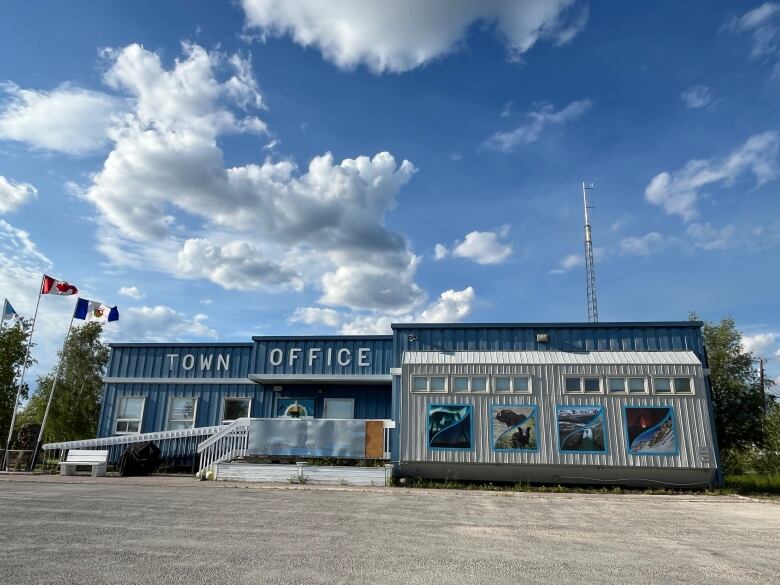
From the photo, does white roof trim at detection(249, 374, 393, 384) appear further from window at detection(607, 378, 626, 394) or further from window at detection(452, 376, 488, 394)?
window at detection(607, 378, 626, 394)

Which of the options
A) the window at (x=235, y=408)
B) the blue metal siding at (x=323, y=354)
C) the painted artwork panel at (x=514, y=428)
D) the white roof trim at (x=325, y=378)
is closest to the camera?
the painted artwork panel at (x=514, y=428)

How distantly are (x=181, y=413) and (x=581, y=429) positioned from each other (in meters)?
14.7

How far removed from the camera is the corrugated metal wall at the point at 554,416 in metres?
14.2

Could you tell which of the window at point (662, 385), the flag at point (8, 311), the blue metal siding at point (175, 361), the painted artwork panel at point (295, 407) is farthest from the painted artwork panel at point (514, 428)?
the flag at point (8, 311)

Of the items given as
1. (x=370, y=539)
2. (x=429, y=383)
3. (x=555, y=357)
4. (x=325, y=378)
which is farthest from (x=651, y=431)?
(x=325, y=378)

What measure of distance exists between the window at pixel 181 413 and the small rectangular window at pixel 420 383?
9.89m

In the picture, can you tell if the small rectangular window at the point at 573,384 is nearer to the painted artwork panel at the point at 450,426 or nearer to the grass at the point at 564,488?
the grass at the point at 564,488

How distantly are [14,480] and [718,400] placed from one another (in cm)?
2874

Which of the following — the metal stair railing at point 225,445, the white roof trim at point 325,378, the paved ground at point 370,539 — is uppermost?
the white roof trim at point 325,378

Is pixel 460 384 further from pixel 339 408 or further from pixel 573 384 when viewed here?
pixel 339 408

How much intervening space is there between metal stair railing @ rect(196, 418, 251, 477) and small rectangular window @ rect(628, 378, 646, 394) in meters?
11.1

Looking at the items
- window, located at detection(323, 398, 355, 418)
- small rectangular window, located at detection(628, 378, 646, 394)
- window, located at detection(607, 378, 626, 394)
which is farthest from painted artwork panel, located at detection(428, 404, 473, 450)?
window, located at detection(323, 398, 355, 418)

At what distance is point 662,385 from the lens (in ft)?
47.9

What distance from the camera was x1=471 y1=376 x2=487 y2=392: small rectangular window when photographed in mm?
14992
